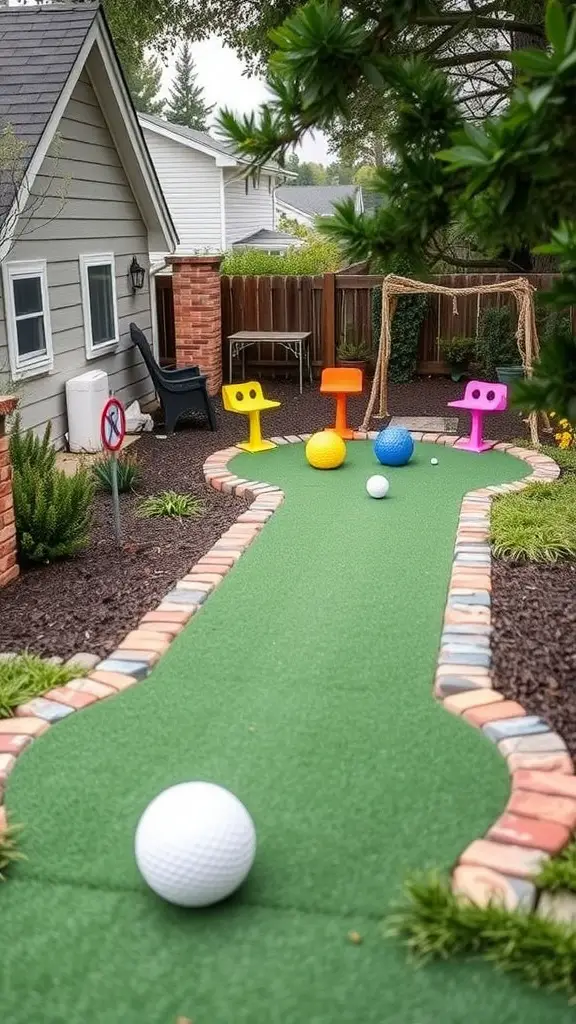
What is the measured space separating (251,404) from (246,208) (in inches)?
774

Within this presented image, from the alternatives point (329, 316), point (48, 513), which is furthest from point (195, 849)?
point (329, 316)

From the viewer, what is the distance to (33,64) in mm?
8195

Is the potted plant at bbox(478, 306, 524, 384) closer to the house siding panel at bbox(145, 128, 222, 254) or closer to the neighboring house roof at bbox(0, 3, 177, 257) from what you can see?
the neighboring house roof at bbox(0, 3, 177, 257)

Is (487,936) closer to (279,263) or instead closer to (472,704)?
(472,704)

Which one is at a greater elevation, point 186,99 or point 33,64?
point 186,99

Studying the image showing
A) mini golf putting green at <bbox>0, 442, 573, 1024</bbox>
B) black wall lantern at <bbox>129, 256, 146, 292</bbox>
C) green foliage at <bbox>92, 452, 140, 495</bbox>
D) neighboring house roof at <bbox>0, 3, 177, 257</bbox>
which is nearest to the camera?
mini golf putting green at <bbox>0, 442, 573, 1024</bbox>

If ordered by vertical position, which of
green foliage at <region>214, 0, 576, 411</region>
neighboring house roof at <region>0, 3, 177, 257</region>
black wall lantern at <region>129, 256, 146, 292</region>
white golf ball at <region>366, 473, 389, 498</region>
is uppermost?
neighboring house roof at <region>0, 3, 177, 257</region>

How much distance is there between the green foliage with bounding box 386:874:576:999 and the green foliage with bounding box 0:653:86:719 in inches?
74.3

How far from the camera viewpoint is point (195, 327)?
11.5 meters

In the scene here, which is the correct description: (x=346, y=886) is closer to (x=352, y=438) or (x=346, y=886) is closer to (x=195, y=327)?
(x=352, y=438)

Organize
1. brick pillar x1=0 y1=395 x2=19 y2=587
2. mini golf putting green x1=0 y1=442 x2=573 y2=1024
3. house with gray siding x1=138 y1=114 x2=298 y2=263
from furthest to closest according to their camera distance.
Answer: house with gray siding x1=138 y1=114 x2=298 y2=263, brick pillar x1=0 y1=395 x2=19 y2=587, mini golf putting green x1=0 y1=442 x2=573 y2=1024

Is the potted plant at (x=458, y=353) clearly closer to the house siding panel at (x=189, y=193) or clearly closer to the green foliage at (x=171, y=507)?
the green foliage at (x=171, y=507)

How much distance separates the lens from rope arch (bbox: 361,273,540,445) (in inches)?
332

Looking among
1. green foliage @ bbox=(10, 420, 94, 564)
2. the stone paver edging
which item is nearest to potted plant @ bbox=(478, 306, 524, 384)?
the stone paver edging
